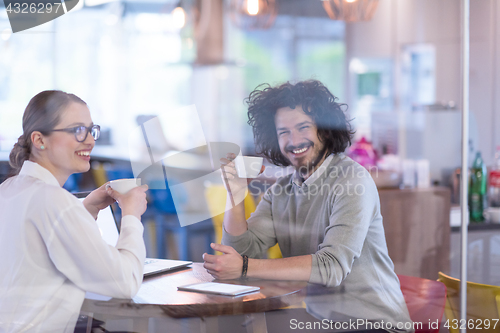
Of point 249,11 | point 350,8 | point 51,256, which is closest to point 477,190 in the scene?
point 350,8

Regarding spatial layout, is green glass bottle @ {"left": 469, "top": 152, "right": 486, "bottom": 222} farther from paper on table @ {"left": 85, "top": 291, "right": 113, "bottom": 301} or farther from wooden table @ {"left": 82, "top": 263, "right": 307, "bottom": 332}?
paper on table @ {"left": 85, "top": 291, "right": 113, "bottom": 301}

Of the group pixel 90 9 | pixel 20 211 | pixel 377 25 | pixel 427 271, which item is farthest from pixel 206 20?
pixel 20 211

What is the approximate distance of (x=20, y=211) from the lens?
107cm

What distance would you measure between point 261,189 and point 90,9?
790 mm

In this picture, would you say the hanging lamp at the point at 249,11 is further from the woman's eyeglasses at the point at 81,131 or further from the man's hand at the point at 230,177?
the woman's eyeglasses at the point at 81,131

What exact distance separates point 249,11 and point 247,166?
1700 millimetres

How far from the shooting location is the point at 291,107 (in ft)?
4.80

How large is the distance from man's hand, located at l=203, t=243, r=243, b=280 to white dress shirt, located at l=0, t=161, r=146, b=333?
268mm

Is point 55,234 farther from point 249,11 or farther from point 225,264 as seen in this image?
point 249,11

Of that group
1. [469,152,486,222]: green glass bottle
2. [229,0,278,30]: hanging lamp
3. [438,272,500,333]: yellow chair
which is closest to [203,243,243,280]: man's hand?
[438,272,500,333]: yellow chair

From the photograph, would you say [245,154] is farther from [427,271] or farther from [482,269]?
[482,269]

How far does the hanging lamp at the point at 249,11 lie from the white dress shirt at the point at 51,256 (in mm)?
1827

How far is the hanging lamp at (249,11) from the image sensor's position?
8.82 feet

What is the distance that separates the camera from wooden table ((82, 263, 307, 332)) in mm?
1167
